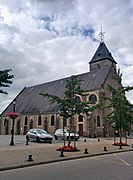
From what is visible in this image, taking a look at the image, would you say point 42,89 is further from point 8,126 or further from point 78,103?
point 78,103

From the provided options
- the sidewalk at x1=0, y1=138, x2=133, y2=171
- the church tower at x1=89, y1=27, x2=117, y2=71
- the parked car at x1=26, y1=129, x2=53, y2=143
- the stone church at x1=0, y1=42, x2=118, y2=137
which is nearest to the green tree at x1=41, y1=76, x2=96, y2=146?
the sidewalk at x1=0, y1=138, x2=133, y2=171

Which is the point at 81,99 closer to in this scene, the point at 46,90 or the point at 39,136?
the point at 46,90

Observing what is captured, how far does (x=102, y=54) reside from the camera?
206ft

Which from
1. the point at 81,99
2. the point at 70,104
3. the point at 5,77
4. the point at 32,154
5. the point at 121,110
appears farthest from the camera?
the point at 81,99

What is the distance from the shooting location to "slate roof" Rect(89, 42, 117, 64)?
201 feet

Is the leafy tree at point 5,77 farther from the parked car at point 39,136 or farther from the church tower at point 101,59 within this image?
the church tower at point 101,59

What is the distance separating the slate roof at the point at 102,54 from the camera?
201ft

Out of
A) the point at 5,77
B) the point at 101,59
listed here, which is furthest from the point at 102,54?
the point at 5,77

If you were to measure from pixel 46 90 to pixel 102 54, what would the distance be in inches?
745

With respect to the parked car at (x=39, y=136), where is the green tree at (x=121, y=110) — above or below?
above

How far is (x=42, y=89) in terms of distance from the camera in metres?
64.6

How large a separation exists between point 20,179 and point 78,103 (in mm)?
11338

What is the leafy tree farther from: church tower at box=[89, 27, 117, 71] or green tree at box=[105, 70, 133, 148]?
church tower at box=[89, 27, 117, 71]

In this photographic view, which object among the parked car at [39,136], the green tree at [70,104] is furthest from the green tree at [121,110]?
the parked car at [39,136]
